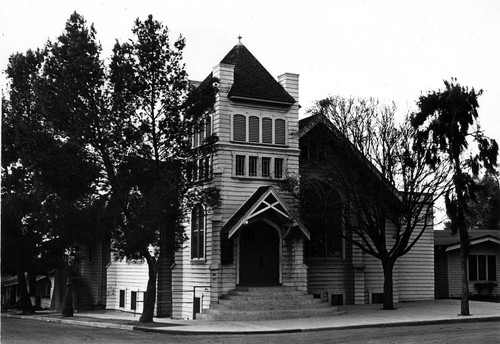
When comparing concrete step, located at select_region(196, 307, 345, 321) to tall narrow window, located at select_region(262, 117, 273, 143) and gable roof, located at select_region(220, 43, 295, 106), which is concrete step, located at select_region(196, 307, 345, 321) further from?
gable roof, located at select_region(220, 43, 295, 106)

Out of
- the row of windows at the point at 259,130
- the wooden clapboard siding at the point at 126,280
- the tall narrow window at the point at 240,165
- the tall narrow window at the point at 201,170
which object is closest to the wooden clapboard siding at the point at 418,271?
A: the row of windows at the point at 259,130

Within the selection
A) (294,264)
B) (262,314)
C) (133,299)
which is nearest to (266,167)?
(294,264)

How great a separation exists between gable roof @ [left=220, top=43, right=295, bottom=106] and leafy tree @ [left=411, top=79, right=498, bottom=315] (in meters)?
6.92

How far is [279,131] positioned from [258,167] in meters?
2.05

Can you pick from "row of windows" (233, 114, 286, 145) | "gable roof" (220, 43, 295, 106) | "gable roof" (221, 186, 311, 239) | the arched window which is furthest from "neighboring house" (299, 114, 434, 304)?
the arched window

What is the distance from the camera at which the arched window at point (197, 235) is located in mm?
30489

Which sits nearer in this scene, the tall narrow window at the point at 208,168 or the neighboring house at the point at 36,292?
the tall narrow window at the point at 208,168

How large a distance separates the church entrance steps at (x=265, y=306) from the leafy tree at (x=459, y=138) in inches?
245

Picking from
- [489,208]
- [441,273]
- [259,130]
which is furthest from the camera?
[489,208]

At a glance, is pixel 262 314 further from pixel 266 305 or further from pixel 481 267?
pixel 481 267

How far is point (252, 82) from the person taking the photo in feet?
102

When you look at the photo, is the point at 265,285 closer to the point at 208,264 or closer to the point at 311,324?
the point at 208,264

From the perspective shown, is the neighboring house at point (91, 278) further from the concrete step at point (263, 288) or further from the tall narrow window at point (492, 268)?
the tall narrow window at point (492, 268)

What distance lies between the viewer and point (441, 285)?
41.0 meters
